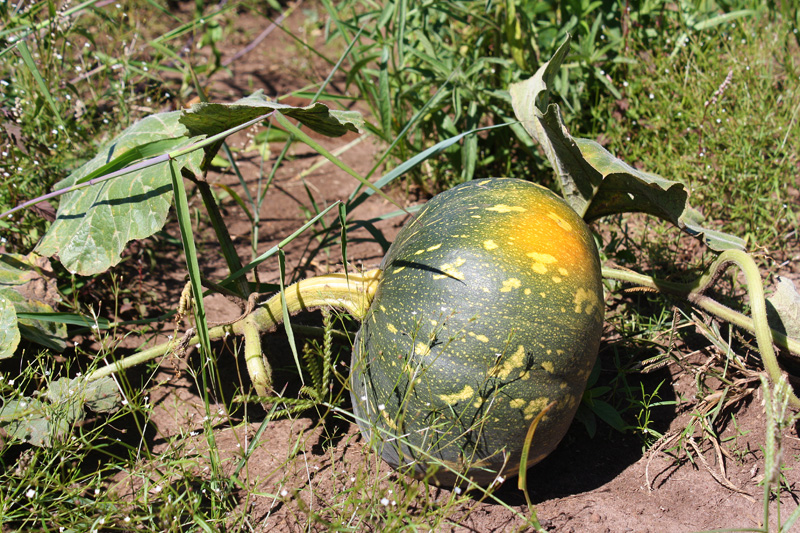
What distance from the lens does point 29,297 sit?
2.21 metres

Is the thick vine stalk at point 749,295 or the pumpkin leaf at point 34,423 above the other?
the thick vine stalk at point 749,295

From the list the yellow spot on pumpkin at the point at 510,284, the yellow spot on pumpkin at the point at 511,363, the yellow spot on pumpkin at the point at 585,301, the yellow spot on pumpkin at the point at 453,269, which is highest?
the yellow spot on pumpkin at the point at 453,269

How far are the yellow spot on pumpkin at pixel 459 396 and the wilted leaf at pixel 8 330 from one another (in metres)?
1.34

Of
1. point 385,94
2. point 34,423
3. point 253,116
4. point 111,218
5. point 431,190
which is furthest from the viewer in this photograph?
point 431,190

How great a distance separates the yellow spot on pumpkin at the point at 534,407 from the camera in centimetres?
168

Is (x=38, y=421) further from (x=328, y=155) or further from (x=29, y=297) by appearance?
(x=328, y=155)

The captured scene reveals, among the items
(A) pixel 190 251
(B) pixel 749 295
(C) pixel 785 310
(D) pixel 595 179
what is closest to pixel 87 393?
(A) pixel 190 251

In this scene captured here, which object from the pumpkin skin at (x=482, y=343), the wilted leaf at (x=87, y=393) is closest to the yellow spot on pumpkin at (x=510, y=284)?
the pumpkin skin at (x=482, y=343)

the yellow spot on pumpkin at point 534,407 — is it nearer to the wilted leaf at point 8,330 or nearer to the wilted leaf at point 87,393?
the wilted leaf at point 87,393

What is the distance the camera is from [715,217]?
2.69 metres

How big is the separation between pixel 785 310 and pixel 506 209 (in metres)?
0.91

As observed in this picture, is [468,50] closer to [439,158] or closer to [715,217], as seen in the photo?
[439,158]

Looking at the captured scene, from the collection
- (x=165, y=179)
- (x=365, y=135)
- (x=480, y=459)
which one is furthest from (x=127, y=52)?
(x=480, y=459)

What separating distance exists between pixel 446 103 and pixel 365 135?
942 millimetres
